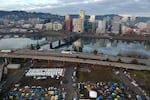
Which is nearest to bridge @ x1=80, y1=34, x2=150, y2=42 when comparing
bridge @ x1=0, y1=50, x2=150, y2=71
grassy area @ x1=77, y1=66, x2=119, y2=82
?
bridge @ x1=0, y1=50, x2=150, y2=71

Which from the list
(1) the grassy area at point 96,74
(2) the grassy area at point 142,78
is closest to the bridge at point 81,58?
(2) the grassy area at point 142,78

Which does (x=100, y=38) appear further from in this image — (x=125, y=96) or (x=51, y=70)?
(x=125, y=96)

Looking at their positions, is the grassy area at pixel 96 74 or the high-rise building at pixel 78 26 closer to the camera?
the grassy area at pixel 96 74

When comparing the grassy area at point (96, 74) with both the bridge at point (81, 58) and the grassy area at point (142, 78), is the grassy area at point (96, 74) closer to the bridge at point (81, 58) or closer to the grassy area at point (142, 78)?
the bridge at point (81, 58)

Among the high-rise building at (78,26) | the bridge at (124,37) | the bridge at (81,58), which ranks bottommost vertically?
the bridge at (124,37)

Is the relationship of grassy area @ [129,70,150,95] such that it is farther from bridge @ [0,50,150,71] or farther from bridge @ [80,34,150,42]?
bridge @ [80,34,150,42]

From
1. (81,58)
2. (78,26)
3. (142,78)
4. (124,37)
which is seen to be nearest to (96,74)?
(142,78)

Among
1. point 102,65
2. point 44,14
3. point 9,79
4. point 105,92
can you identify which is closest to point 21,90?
point 9,79
